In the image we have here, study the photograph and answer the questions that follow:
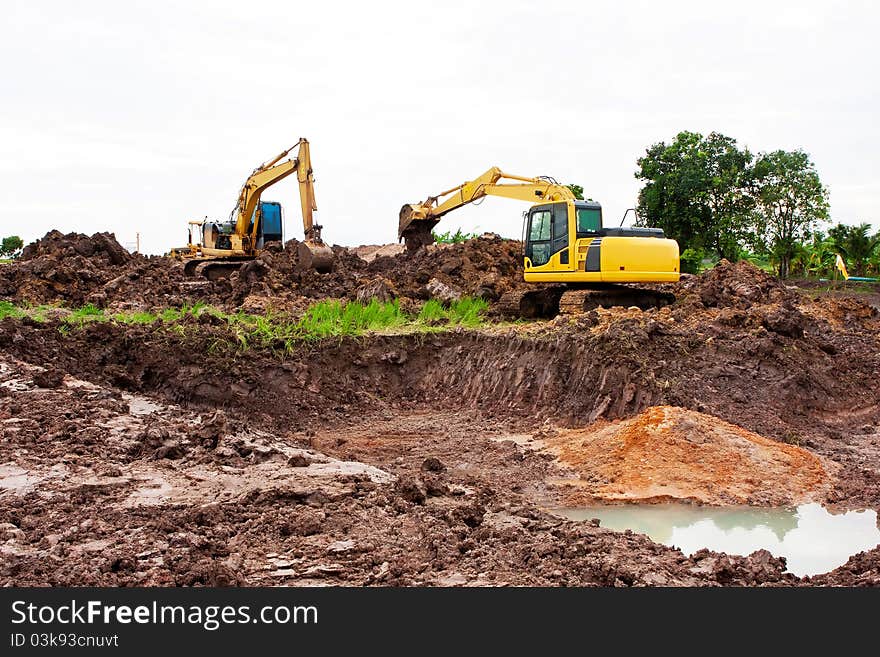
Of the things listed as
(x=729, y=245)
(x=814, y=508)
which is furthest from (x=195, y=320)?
(x=729, y=245)

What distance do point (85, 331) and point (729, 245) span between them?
25.0 metres

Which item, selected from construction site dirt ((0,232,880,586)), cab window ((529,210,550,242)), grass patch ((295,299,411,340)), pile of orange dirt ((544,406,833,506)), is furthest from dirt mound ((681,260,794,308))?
pile of orange dirt ((544,406,833,506))

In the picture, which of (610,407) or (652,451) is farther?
(610,407)

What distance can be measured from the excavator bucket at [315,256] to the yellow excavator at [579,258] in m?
4.82

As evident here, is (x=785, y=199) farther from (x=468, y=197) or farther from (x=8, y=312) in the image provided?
(x=8, y=312)

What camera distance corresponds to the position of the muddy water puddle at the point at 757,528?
23.0ft

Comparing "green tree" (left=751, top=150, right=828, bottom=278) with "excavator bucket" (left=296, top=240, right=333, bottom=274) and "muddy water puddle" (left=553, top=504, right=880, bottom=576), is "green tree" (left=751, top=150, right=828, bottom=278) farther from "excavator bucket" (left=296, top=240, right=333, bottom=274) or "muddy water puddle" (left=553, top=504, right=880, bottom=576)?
"muddy water puddle" (left=553, top=504, right=880, bottom=576)

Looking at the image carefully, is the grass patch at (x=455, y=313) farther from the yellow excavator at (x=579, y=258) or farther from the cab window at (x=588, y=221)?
the cab window at (x=588, y=221)

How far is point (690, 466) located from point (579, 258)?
6.80 m

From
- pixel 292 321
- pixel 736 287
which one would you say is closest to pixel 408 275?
pixel 292 321

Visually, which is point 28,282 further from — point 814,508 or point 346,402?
point 814,508

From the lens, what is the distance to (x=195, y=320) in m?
12.8

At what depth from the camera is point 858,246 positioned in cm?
3753

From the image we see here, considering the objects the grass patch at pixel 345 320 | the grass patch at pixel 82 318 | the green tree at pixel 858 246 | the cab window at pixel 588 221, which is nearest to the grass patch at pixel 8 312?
the grass patch at pixel 82 318
